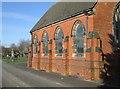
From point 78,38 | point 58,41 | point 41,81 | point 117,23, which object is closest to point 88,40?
point 78,38

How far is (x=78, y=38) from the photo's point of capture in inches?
1073

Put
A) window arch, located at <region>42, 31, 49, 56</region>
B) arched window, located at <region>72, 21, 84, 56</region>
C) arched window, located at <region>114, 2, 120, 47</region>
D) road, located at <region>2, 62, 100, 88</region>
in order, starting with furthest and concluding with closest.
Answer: window arch, located at <region>42, 31, 49, 56</region>
arched window, located at <region>72, 21, 84, 56</region>
arched window, located at <region>114, 2, 120, 47</region>
road, located at <region>2, 62, 100, 88</region>

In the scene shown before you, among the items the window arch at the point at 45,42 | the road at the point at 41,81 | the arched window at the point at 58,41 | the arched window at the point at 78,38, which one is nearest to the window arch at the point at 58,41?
the arched window at the point at 58,41

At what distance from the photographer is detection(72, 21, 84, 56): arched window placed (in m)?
26.4

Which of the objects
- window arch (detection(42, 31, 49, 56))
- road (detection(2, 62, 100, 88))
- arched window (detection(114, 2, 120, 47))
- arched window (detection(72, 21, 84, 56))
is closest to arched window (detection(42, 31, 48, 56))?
window arch (detection(42, 31, 49, 56))

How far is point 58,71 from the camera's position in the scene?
3059 centimetres

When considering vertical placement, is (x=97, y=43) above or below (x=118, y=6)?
below

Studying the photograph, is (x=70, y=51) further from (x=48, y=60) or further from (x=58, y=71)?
(x=48, y=60)

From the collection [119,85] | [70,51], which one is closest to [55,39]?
[70,51]

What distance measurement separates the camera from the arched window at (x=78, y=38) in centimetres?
2641

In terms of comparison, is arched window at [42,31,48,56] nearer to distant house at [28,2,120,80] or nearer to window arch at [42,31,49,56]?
window arch at [42,31,49,56]

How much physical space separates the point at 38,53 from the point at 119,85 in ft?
70.6

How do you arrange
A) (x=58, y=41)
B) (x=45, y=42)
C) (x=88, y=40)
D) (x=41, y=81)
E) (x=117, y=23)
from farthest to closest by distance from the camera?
(x=45, y=42), (x=58, y=41), (x=117, y=23), (x=88, y=40), (x=41, y=81)

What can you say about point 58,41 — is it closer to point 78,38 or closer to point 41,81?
point 78,38
